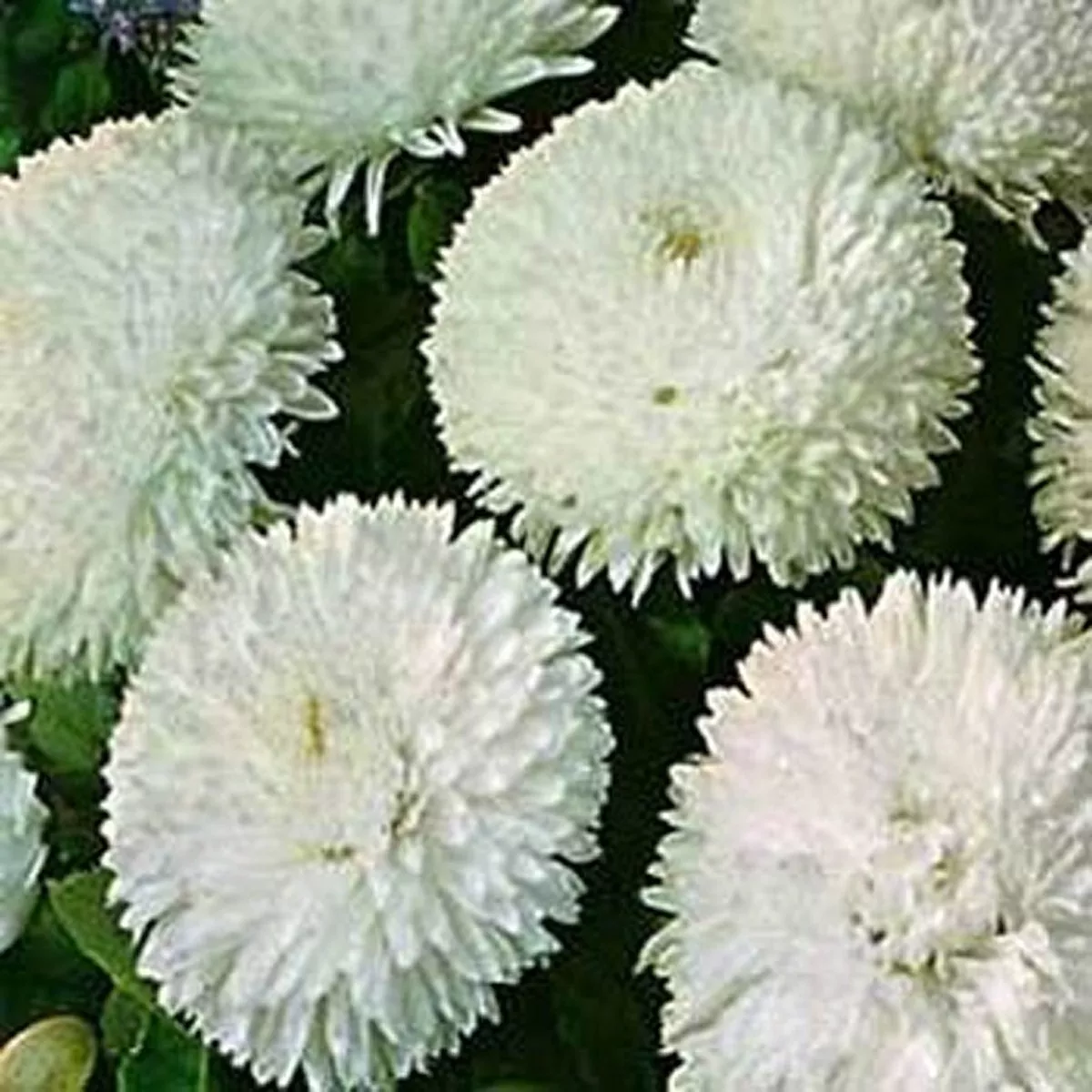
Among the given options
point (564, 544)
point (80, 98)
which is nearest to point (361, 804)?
point (564, 544)

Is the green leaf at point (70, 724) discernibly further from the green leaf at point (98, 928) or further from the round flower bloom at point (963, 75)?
the round flower bloom at point (963, 75)

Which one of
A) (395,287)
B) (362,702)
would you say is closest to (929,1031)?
(362,702)

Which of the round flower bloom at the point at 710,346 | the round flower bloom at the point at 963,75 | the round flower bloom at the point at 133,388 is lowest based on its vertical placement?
the round flower bloom at the point at 133,388

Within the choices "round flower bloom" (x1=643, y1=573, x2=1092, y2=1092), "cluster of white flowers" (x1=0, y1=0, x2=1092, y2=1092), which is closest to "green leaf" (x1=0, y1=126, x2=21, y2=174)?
"cluster of white flowers" (x1=0, y1=0, x2=1092, y2=1092)

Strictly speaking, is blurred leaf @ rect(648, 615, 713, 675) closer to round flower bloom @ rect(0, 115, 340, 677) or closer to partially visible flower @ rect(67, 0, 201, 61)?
round flower bloom @ rect(0, 115, 340, 677)

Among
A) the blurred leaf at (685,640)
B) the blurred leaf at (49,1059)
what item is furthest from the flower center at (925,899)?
the blurred leaf at (49,1059)

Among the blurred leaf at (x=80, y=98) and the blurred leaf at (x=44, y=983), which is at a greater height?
the blurred leaf at (x=80, y=98)
